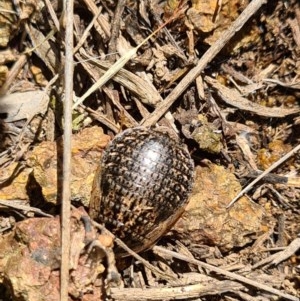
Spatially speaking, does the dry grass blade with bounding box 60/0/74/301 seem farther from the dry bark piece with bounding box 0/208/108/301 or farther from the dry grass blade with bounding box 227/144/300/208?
the dry grass blade with bounding box 227/144/300/208

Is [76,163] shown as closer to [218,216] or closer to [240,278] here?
[218,216]

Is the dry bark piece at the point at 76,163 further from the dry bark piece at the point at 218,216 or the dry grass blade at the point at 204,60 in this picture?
the dry bark piece at the point at 218,216

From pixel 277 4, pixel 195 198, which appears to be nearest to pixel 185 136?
pixel 195 198

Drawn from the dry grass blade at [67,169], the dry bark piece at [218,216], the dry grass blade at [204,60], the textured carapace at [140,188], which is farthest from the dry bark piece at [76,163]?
the dry bark piece at [218,216]

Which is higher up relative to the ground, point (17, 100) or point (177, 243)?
point (17, 100)

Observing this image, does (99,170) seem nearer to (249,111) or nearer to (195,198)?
(195,198)
